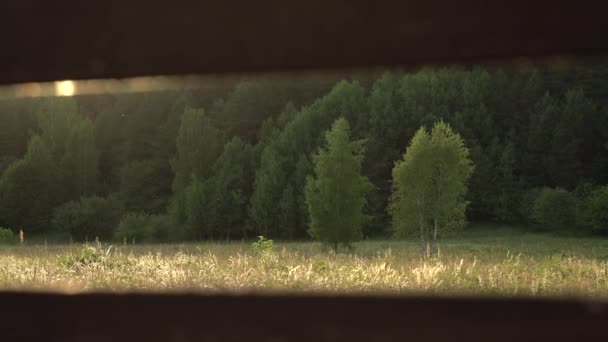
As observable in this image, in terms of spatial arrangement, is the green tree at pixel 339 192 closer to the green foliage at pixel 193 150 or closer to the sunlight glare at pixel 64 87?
the sunlight glare at pixel 64 87

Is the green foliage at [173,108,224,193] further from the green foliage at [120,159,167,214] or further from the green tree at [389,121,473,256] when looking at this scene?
the green tree at [389,121,473,256]

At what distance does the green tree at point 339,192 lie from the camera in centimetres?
1875

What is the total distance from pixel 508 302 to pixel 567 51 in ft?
0.91

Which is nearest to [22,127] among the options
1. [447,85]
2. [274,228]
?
[274,228]

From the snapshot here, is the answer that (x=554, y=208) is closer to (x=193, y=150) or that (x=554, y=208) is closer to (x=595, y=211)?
(x=595, y=211)

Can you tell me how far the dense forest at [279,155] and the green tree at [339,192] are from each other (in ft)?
40.7

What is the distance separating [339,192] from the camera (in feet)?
61.8

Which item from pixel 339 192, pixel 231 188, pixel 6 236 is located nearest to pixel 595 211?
pixel 339 192

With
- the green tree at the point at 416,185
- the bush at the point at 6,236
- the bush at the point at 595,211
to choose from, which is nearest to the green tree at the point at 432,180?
the green tree at the point at 416,185

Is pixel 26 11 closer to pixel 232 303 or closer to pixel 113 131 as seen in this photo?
pixel 232 303

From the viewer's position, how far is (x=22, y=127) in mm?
44344

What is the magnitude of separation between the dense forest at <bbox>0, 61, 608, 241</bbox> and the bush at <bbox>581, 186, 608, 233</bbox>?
14 cm

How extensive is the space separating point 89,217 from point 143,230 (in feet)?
13.4

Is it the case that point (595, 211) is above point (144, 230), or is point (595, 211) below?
above
